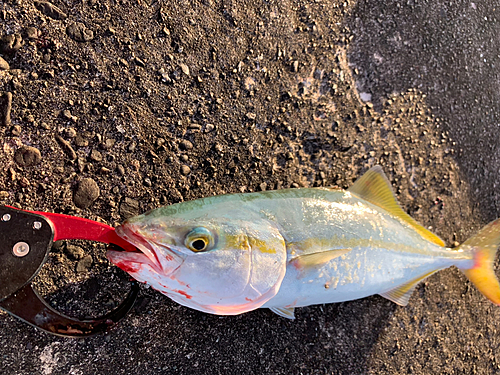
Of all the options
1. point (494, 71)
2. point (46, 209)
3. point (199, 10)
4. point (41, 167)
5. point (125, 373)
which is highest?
point (494, 71)

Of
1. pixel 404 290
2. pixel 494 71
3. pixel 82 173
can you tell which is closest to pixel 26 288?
pixel 82 173

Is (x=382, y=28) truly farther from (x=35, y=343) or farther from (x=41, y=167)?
(x=35, y=343)

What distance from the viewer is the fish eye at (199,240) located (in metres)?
1.32

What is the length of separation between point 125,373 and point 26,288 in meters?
0.78

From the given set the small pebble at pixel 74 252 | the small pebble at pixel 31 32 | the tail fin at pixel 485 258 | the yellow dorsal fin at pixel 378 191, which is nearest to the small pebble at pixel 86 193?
the small pebble at pixel 74 252

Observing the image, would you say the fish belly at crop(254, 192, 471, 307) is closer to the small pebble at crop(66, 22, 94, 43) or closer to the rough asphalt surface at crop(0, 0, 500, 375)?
the rough asphalt surface at crop(0, 0, 500, 375)

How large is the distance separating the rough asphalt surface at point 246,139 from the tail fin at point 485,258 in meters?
0.33

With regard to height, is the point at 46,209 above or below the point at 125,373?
above

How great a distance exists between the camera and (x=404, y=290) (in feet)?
6.63

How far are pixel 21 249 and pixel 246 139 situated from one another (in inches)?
54.4

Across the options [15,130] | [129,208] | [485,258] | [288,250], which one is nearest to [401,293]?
[485,258]

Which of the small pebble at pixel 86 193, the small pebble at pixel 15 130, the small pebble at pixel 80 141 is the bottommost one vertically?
the small pebble at pixel 86 193

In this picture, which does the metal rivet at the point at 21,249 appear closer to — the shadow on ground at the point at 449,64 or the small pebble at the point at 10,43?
the small pebble at the point at 10,43

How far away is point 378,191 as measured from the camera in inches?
75.2
